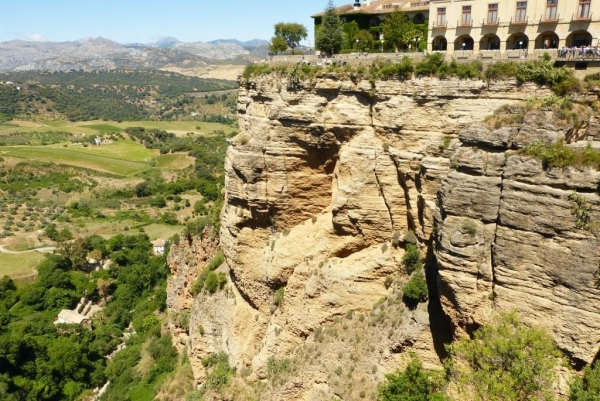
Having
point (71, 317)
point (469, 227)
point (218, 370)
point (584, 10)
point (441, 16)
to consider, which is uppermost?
point (441, 16)

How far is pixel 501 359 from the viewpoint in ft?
56.3

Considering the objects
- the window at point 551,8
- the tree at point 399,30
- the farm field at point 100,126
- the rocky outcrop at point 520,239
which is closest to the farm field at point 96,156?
the farm field at point 100,126

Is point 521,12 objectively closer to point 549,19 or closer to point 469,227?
point 549,19

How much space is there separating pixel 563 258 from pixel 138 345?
128 ft

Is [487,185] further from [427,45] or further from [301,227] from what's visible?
[427,45]

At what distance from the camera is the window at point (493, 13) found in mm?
24170

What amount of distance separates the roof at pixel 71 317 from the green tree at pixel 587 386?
51.1 metres

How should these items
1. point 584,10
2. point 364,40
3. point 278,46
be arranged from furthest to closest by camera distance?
point 278,46
point 364,40
point 584,10

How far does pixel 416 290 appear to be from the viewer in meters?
21.8

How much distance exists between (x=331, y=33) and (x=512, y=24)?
10.9 meters

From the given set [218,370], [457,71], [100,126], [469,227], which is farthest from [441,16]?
[100,126]

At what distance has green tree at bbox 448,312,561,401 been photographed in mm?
16266

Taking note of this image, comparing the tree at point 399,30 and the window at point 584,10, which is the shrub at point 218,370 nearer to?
the tree at point 399,30

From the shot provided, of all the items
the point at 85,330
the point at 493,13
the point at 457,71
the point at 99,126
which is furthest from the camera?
the point at 99,126
